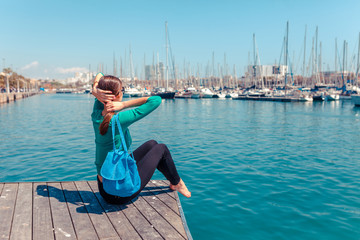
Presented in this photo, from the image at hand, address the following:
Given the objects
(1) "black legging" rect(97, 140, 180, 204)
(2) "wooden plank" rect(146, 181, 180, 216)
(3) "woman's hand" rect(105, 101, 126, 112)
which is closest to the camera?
(3) "woman's hand" rect(105, 101, 126, 112)

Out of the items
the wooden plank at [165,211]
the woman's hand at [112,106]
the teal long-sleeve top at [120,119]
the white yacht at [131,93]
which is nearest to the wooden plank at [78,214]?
the teal long-sleeve top at [120,119]

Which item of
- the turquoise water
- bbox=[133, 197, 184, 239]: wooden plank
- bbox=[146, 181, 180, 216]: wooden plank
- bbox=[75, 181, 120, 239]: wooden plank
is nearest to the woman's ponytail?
bbox=[75, 181, 120, 239]: wooden plank

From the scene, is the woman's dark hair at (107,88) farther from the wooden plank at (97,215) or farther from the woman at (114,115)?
the wooden plank at (97,215)

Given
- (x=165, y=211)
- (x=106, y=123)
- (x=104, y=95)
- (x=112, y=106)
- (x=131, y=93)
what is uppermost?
(x=131, y=93)

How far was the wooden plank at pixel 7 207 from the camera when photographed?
3.45 metres

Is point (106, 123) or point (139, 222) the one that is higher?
point (106, 123)

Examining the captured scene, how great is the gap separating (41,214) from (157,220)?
1.54 metres

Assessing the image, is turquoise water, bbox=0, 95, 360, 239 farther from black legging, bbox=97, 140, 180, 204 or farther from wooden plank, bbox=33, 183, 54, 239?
wooden plank, bbox=33, 183, 54, 239

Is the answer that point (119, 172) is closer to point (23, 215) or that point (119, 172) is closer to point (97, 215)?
point (97, 215)

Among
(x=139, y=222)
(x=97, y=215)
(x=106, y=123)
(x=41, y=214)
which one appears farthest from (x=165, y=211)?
(x=41, y=214)

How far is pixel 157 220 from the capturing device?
380 centimetres

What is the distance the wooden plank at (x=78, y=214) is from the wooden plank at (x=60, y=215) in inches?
2.3

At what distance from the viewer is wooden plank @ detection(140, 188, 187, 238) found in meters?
3.64

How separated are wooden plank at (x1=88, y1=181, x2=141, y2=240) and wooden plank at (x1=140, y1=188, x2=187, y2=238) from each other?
50cm
